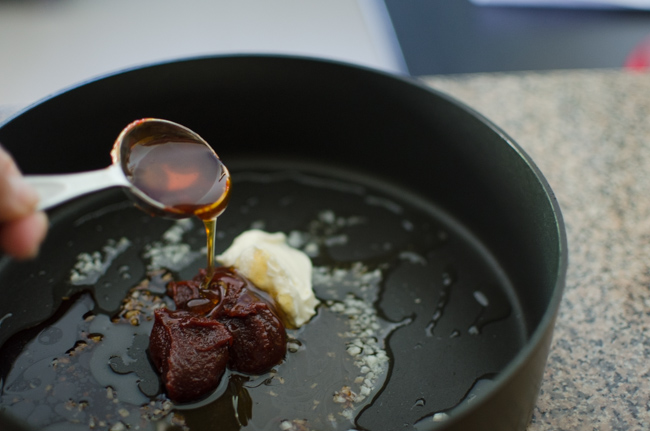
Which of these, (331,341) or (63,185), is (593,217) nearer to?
(331,341)

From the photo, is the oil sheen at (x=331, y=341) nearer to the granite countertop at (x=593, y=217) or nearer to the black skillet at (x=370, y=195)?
the black skillet at (x=370, y=195)

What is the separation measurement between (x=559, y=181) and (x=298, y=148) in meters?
0.76

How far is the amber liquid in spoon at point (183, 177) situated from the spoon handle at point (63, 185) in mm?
134

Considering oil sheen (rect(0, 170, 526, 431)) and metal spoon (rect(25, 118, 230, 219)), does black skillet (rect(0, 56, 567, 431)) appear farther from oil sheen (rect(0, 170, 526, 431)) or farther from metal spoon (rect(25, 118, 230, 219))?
metal spoon (rect(25, 118, 230, 219))

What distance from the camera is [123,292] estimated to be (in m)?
1.39

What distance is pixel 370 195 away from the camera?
175cm

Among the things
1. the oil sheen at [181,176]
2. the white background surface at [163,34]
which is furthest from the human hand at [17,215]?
the white background surface at [163,34]

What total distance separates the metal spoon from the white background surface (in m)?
1.07

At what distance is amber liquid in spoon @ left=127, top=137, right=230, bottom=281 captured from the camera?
1.21 metres

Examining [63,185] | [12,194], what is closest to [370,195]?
[63,185]

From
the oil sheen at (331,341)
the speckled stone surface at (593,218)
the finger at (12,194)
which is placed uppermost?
the finger at (12,194)

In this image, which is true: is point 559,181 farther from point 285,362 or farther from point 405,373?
point 285,362

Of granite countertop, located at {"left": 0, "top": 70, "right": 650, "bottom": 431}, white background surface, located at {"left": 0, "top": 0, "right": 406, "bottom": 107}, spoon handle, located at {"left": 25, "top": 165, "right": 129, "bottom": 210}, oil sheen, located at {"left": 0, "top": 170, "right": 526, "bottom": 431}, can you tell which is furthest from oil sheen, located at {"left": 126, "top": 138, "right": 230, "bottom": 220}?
white background surface, located at {"left": 0, "top": 0, "right": 406, "bottom": 107}

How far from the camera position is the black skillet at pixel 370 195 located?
1.32 m
